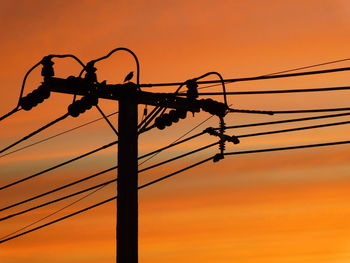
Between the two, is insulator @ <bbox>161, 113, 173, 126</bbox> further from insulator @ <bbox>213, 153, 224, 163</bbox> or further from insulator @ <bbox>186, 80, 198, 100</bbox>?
insulator @ <bbox>213, 153, 224, 163</bbox>

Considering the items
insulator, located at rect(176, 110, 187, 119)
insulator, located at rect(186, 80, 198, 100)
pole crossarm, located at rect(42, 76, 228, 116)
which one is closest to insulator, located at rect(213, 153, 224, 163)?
insulator, located at rect(176, 110, 187, 119)

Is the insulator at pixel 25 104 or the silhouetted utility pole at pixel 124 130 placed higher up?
the insulator at pixel 25 104

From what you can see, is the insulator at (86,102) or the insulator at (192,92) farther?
the insulator at (192,92)

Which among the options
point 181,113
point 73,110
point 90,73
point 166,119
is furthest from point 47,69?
point 181,113

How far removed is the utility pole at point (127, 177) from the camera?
18.7 metres

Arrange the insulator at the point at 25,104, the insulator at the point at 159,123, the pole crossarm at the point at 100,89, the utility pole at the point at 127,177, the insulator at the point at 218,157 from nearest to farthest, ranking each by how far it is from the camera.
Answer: the utility pole at the point at 127,177 → the pole crossarm at the point at 100,89 → the insulator at the point at 25,104 → the insulator at the point at 159,123 → the insulator at the point at 218,157

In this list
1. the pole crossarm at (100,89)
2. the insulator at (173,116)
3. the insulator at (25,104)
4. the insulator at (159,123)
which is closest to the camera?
the pole crossarm at (100,89)

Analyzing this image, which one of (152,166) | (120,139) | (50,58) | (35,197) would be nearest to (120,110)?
(120,139)

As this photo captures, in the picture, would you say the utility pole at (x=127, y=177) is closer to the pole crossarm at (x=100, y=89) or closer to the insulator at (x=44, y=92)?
the pole crossarm at (x=100, y=89)

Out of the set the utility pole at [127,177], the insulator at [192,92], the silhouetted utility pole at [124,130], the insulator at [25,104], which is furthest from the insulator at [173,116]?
the insulator at [25,104]

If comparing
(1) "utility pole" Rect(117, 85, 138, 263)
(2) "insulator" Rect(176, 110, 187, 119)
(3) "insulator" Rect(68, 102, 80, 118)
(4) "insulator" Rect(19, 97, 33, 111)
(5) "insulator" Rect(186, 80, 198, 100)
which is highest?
(5) "insulator" Rect(186, 80, 198, 100)

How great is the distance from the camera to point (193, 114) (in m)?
20.8

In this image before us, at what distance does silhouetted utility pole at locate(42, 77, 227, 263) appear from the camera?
61.5 ft

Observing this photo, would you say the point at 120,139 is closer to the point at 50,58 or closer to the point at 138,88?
the point at 138,88
